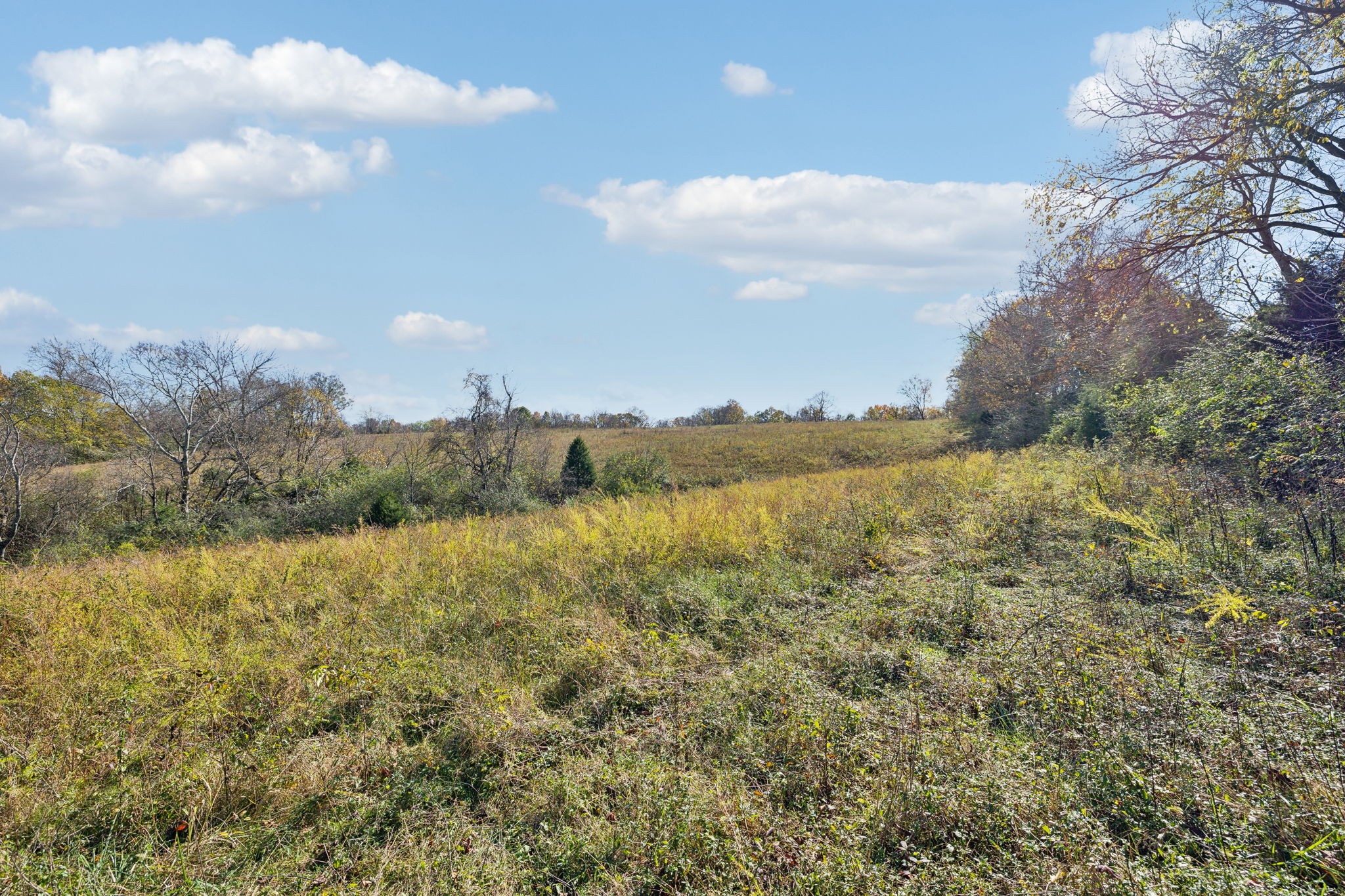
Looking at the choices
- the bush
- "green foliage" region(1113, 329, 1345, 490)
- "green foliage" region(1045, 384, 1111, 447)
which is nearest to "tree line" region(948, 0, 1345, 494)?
"green foliage" region(1113, 329, 1345, 490)

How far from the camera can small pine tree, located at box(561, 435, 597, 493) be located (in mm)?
22641

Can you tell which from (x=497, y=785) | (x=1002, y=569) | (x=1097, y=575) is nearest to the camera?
(x=497, y=785)

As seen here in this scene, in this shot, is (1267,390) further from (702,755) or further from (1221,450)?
(702,755)

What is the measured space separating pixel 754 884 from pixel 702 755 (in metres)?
1.22

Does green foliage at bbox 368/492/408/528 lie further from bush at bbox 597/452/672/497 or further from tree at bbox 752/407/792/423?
tree at bbox 752/407/792/423

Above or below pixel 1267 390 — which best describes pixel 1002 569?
below

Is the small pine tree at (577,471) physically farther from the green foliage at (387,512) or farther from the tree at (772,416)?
the tree at (772,416)

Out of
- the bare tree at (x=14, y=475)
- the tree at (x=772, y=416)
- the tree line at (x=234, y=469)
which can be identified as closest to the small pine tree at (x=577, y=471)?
the tree line at (x=234, y=469)

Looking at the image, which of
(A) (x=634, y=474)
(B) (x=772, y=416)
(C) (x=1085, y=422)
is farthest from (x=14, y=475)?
(B) (x=772, y=416)

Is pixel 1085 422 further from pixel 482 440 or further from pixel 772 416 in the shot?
pixel 772 416

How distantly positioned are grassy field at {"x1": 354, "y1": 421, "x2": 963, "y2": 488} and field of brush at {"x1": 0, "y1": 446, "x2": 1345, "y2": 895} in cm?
1684

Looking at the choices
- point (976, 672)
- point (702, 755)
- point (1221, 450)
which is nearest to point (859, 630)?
point (976, 672)

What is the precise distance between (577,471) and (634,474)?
7.46ft

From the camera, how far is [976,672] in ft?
16.6
